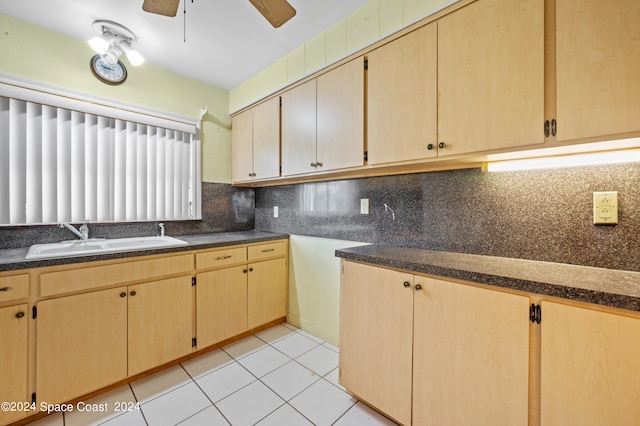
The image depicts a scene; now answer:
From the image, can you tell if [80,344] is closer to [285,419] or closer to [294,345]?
[285,419]

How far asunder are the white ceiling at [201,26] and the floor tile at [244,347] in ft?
8.17

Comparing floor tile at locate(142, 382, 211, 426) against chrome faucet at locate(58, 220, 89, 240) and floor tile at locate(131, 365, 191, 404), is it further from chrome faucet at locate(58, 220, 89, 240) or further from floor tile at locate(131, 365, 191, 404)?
chrome faucet at locate(58, 220, 89, 240)

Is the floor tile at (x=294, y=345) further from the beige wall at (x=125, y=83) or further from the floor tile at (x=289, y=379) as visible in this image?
the beige wall at (x=125, y=83)

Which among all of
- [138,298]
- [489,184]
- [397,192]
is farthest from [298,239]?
[489,184]

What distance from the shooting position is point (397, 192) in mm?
1847

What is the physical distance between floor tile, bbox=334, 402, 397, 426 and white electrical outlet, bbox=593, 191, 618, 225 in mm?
1449

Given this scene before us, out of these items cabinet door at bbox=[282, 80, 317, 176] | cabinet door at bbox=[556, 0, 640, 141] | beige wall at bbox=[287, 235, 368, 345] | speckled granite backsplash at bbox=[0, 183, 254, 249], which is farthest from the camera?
beige wall at bbox=[287, 235, 368, 345]

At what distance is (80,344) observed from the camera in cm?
150

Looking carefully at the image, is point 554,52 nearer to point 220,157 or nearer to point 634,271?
point 634,271

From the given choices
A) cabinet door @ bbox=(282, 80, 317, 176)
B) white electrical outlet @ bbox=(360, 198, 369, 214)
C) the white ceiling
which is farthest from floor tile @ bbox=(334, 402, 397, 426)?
the white ceiling

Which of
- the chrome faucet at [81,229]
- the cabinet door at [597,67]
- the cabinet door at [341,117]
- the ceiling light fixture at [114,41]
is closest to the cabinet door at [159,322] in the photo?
the chrome faucet at [81,229]

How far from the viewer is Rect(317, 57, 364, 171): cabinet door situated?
1.70 meters

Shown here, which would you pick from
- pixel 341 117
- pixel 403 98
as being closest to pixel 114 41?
pixel 341 117

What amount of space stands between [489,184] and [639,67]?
2.23 feet
